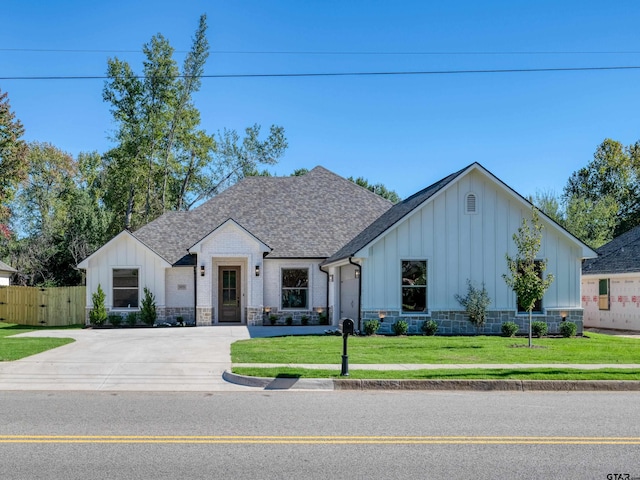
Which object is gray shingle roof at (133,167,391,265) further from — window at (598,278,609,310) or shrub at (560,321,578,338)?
window at (598,278,609,310)

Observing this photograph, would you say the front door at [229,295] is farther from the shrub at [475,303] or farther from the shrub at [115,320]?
the shrub at [475,303]

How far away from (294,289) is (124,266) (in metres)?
6.87

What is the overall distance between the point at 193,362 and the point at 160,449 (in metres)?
7.52

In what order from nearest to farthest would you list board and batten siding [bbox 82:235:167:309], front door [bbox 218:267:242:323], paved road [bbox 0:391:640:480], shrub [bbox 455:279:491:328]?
paved road [bbox 0:391:640:480] → shrub [bbox 455:279:491:328] → board and batten siding [bbox 82:235:167:309] → front door [bbox 218:267:242:323]

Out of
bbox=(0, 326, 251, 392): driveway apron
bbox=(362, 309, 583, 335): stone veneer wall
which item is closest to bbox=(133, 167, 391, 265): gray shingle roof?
bbox=(362, 309, 583, 335): stone veneer wall

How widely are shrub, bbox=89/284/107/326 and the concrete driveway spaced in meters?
4.22

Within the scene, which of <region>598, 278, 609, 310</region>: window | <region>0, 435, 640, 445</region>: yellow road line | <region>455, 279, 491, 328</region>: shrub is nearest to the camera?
<region>0, 435, 640, 445</region>: yellow road line

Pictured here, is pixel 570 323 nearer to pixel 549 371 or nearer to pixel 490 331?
pixel 490 331

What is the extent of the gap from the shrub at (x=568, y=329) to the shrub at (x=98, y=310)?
1687 centimetres

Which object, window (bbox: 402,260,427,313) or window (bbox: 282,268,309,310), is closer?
window (bbox: 402,260,427,313)

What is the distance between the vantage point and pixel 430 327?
20406mm

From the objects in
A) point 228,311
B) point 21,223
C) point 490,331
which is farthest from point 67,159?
point 490,331

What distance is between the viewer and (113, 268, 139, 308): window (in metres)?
24.9

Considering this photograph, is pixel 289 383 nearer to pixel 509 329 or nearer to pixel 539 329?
pixel 509 329
